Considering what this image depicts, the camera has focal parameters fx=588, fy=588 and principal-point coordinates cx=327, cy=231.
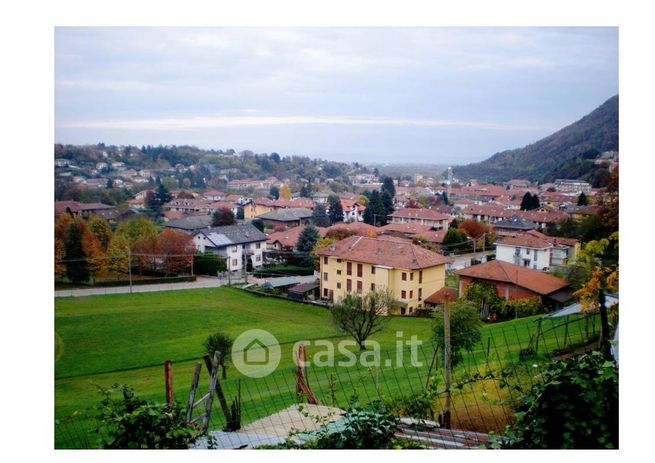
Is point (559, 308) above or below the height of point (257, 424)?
above

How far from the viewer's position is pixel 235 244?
197 inches

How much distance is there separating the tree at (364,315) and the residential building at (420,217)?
2.27 ft

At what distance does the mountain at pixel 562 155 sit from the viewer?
4.27m

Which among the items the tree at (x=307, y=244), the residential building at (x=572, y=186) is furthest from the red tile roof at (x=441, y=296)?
the residential building at (x=572, y=186)

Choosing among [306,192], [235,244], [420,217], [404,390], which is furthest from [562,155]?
[235,244]

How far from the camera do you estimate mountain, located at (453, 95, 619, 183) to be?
427cm

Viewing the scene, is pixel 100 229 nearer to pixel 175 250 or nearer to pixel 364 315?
pixel 175 250

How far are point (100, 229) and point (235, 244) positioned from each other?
1.09m

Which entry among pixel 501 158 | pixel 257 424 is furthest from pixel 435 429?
pixel 501 158

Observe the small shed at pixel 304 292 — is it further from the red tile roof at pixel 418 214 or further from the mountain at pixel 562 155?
the mountain at pixel 562 155
